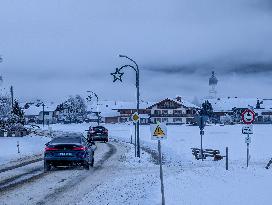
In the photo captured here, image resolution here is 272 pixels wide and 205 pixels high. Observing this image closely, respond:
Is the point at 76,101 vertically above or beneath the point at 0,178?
above

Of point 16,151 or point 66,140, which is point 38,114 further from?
point 66,140

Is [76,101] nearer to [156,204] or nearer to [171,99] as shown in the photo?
[171,99]

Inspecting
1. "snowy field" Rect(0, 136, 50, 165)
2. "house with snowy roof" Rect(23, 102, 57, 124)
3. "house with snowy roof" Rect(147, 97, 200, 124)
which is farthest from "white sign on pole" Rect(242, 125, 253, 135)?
"house with snowy roof" Rect(23, 102, 57, 124)

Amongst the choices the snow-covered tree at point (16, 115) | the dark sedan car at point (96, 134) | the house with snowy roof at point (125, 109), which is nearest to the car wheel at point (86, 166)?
the dark sedan car at point (96, 134)

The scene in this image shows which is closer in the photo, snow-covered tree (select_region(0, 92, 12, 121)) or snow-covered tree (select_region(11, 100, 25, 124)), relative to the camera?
snow-covered tree (select_region(0, 92, 12, 121))

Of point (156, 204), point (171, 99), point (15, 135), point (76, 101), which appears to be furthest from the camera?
point (76, 101)

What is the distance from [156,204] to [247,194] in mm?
3079

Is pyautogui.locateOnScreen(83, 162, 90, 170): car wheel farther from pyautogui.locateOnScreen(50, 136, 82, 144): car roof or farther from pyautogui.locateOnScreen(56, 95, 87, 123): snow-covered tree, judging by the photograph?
pyautogui.locateOnScreen(56, 95, 87, 123): snow-covered tree

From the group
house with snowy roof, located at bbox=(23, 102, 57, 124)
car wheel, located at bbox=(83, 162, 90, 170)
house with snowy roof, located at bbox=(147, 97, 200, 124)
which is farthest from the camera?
house with snowy roof, located at bbox=(23, 102, 57, 124)

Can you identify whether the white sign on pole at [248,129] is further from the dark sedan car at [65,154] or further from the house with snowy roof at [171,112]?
the house with snowy roof at [171,112]

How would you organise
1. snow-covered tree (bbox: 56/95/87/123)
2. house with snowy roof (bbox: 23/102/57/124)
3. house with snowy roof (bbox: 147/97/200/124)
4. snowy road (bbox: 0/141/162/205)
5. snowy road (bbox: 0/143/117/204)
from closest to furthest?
snowy road (bbox: 0/141/162/205) → snowy road (bbox: 0/143/117/204) → house with snowy roof (bbox: 147/97/200/124) → snow-covered tree (bbox: 56/95/87/123) → house with snowy roof (bbox: 23/102/57/124)

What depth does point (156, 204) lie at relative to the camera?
1183cm

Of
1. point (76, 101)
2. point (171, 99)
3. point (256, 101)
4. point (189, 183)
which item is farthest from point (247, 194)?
point (256, 101)

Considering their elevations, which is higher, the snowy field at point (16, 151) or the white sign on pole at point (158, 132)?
the white sign on pole at point (158, 132)
